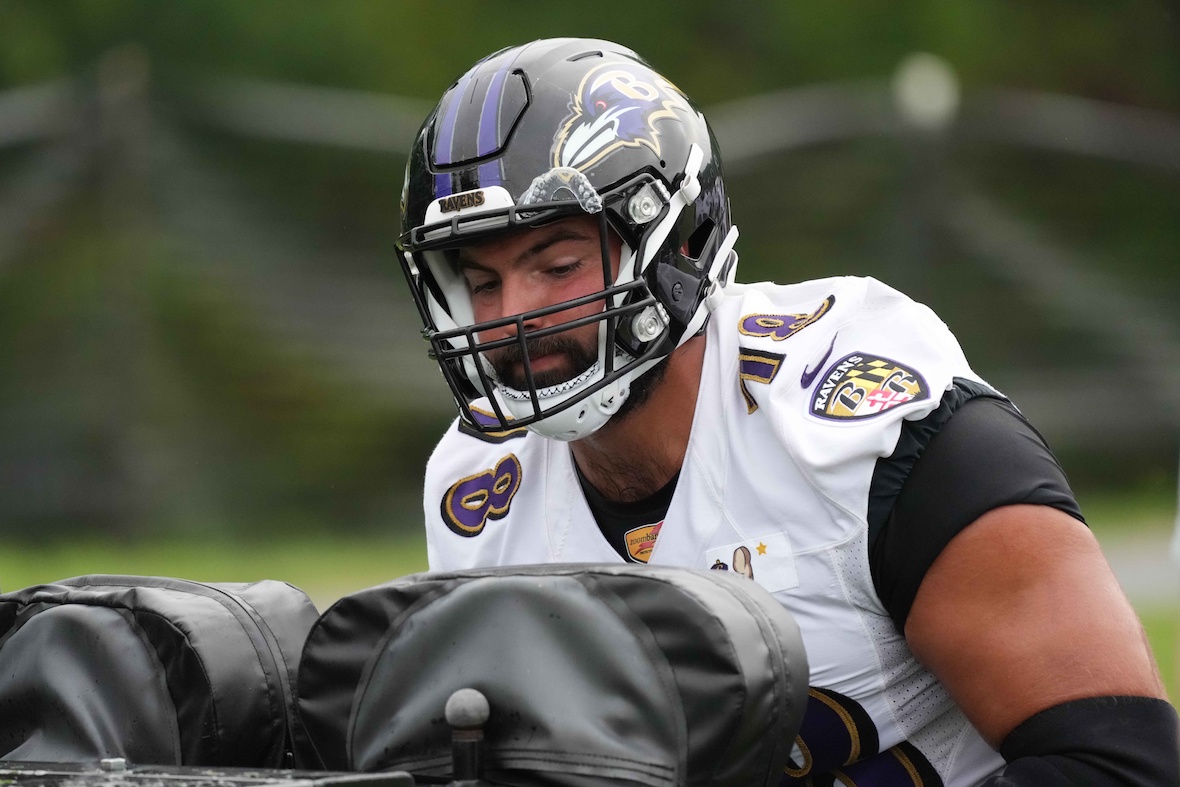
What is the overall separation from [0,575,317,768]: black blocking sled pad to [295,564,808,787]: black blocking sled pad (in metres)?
0.17

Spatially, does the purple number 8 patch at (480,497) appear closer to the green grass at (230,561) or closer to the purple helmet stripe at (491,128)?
the purple helmet stripe at (491,128)

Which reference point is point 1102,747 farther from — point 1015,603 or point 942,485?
point 942,485

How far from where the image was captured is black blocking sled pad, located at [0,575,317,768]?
6.17ft

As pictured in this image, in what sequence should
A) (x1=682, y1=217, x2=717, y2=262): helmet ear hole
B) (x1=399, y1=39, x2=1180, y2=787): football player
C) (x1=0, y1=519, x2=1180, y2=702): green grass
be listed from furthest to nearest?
(x1=0, y1=519, x2=1180, y2=702): green grass < (x1=682, y1=217, x2=717, y2=262): helmet ear hole < (x1=399, y1=39, x2=1180, y2=787): football player

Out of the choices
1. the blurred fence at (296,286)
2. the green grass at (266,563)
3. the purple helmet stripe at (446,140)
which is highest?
the purple helmet stripe at (446,140)

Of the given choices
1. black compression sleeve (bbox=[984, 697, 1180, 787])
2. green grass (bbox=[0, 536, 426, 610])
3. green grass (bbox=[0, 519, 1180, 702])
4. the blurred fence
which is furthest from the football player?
the blurred fence

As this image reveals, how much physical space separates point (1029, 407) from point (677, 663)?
888 cm

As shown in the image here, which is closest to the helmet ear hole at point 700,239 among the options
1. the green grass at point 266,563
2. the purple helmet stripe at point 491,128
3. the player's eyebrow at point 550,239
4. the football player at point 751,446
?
the football player at point 751,446

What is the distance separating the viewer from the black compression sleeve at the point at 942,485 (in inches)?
84.0

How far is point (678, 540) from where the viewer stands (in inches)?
97.2

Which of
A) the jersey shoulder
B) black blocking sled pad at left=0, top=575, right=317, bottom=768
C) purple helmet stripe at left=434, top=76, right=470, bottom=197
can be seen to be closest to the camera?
black blocking sled pad at left=0, top=575, right=317, bottom=768

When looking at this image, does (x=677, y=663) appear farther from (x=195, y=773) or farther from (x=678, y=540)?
(x=678, y=540)

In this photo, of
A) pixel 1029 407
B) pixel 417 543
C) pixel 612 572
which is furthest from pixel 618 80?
pixel 1029 407

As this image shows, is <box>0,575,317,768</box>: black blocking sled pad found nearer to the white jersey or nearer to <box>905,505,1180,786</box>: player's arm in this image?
the white jersey
